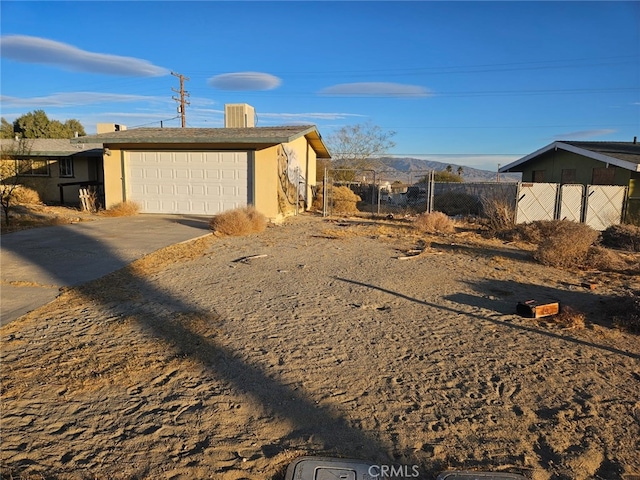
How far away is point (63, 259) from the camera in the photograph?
9.17m

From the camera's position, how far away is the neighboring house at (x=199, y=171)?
16828mm

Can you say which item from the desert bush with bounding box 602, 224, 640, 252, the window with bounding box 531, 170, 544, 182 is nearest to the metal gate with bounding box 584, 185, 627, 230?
the desert bush with bounding box 602, 224, 640, 252

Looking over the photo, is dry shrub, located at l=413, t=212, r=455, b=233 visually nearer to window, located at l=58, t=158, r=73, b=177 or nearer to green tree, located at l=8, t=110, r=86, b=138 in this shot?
window, located at l=58, t=158, r=73, b=177

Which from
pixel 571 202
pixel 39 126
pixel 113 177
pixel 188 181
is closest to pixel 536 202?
pixel 571 202

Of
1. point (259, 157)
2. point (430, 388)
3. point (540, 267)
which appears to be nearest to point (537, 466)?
point (430, 388)

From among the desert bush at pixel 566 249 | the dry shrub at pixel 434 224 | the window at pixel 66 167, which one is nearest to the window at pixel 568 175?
the dry shrub at pixel 434 224

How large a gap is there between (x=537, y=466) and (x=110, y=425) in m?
3.17

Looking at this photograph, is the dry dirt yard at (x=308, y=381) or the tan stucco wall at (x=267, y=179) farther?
the tan stucco wall at (x=267, y=179)

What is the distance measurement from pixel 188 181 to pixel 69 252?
8.30 m

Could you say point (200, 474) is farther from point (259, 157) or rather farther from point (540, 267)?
point (259, 157)

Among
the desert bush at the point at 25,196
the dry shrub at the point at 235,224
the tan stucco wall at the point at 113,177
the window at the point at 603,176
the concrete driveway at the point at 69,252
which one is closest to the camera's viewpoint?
the concrete driveway at the point at 69,252

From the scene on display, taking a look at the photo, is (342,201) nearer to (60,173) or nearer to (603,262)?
(603,262)

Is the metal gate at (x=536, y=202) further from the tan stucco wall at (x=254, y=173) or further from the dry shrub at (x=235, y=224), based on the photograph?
the dry shrub at (x=235, y=224)

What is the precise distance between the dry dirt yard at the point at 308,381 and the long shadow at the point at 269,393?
16mm
